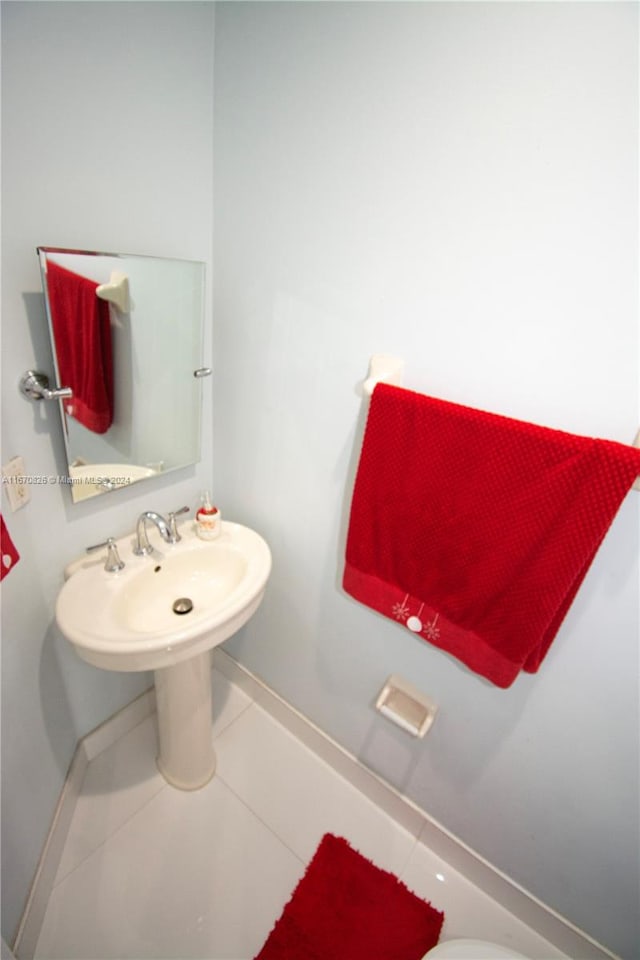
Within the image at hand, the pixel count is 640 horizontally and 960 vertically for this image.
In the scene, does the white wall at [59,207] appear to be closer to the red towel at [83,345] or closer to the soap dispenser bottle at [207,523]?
the red towel at [83,345]

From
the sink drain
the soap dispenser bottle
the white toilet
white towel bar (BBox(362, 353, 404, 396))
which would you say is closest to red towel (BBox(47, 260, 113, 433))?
the soap dispenser bottle

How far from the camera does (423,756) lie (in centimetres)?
119

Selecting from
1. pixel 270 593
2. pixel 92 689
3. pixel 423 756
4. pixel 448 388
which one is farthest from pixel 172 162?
pixel 423 756

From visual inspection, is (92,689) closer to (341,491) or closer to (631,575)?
(341,491)

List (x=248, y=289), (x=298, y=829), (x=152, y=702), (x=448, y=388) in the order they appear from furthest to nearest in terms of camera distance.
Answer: (x=152, y=702), (x=298, y=829), (x=248, y=289), (x=448, y=388)

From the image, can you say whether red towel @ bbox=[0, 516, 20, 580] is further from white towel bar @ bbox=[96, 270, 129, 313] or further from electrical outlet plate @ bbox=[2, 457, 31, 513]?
white towel bar @ bbox=[96, 270, 129, 313]

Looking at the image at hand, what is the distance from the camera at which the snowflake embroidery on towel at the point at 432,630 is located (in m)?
0.96

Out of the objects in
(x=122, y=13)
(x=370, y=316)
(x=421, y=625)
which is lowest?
(x=421, y=625)

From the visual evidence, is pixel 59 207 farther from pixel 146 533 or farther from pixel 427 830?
pixel 427 830

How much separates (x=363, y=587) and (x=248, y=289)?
90 centimetres

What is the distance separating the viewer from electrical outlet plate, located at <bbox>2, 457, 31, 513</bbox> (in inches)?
32.4

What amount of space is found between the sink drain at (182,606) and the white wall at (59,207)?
0.95ft

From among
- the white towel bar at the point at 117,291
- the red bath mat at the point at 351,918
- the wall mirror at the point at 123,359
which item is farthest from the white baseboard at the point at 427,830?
the white towel bar at the point at 117,291

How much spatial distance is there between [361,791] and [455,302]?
1.60m
